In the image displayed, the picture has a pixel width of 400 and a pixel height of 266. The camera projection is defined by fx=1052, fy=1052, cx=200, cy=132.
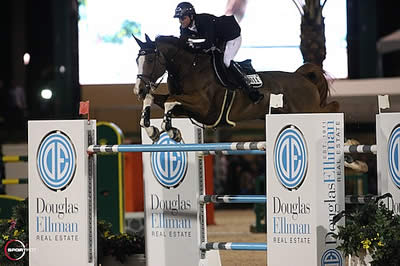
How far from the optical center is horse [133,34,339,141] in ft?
21.6

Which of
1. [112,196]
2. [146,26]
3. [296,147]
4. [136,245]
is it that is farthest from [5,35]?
[296,147]

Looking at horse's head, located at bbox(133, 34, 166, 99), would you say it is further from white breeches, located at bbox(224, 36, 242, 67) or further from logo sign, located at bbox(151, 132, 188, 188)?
white breeches, located at bbox(224, 36, 242, 67)

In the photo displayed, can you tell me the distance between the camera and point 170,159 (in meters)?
6.69

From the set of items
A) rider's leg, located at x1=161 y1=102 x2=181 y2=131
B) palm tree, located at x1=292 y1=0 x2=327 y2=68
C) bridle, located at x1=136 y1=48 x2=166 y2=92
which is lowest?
rider's leg, located at x1=161 y1=102 x2=181 y2=131

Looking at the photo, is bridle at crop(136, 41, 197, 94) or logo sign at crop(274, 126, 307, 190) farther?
bridle at crop(136, 41, 197, 94)

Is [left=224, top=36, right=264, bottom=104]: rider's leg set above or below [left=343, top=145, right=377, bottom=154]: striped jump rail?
above

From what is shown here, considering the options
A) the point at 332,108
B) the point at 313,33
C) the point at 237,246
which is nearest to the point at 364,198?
the point at 237,246

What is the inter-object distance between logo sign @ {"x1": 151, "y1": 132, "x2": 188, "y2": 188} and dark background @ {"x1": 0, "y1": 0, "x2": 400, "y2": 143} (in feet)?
19.9

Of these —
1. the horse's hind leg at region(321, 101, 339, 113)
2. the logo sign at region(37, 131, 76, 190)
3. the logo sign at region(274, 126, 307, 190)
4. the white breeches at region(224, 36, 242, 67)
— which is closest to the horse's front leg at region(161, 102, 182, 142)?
the logo sign at region(37, 131, 76, 190)

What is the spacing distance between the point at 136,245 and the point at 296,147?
1.83 metres

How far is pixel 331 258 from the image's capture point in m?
5.63

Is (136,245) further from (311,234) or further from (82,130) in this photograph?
(311,234)

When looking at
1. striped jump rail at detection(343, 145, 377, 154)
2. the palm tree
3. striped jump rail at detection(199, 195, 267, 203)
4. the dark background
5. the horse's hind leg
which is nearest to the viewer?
striped jump rail at detection(343, 145, 377, 154)

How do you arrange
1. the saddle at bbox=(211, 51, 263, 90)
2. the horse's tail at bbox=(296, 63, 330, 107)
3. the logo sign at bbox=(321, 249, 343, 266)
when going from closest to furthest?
the logo sign at bbox=(321, 249, 343, 266)
the saddle at bbox=(211, 51, 263, 90)
the horse's tail at bbox=(296, 63, 330, 107)
